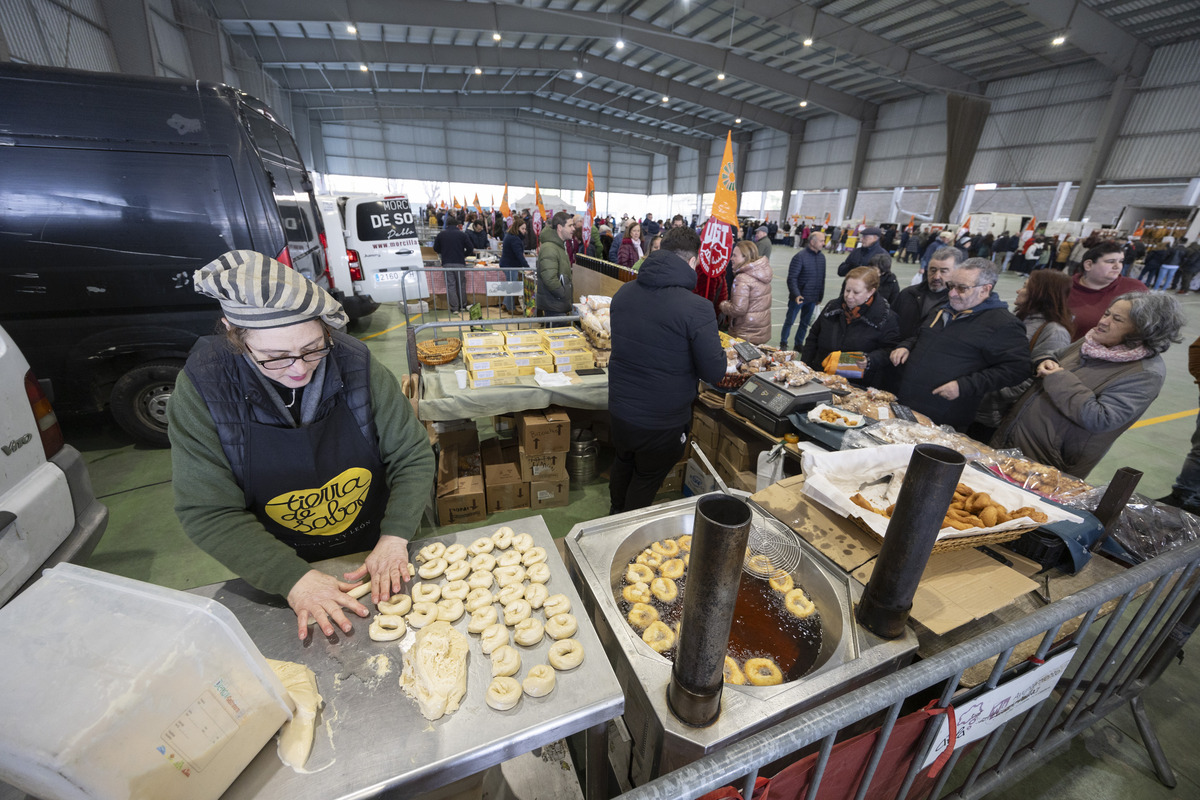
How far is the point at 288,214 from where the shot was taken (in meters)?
4.07

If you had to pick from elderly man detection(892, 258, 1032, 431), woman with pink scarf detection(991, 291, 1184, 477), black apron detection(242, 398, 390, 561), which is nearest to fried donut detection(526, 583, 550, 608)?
black apron detection(242, 398, 390, 561)

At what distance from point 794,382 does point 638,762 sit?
7.87ft

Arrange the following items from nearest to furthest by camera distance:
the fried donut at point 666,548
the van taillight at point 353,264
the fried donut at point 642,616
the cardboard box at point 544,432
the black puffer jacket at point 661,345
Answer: the fried donut at point 642,616, the fried donut at point 666,548, the black puffer jacket at point 661,345, the cardboard box at point 544,432, the van taillight at point 353,264

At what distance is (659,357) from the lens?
2.71 meters

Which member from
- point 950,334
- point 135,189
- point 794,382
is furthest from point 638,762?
point 135,189

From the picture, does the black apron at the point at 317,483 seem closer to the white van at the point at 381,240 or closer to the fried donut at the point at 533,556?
the fried donut at the point at 533,556

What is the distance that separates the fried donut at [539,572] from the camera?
153 cm

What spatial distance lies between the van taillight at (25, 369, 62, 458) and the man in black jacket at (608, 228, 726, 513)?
281 cm

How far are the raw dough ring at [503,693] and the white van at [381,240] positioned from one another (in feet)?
27.7

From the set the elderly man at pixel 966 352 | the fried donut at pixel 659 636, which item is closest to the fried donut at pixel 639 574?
the fried donut at pixel 659 636

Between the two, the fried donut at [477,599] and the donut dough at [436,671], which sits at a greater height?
the donut dough at [436,671]

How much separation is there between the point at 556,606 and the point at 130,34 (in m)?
13.8

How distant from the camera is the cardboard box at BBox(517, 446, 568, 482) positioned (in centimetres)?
372

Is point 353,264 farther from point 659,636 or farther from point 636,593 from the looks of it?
point 659,636
